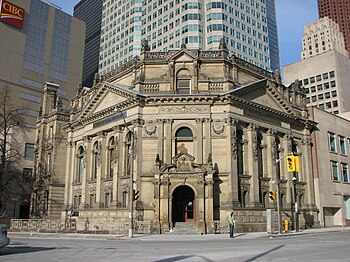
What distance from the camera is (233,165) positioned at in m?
39.6

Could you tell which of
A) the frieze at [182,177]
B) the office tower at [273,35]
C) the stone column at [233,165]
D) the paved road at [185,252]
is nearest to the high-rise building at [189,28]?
the office tower at [273,35]

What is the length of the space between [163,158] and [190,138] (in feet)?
11.9

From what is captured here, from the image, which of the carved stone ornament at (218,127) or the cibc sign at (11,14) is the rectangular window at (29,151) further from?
the carved stone ornament at (218,127)

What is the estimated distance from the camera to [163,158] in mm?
40188

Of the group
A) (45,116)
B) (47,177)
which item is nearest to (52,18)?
(45,116)

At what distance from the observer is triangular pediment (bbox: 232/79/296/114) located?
4319cm

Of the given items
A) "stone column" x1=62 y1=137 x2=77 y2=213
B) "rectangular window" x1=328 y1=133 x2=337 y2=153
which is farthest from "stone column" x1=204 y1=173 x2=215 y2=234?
"rectangular window" x1=328 y1=133 x2=337 y2=153

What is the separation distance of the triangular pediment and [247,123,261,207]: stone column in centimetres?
345

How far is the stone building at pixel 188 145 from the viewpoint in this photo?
38156mm

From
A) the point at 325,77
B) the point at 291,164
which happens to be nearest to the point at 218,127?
the point at 291,164

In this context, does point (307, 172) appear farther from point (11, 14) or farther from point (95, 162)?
point (11, 14)

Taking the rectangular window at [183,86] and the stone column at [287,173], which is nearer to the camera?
the rectangular window at [183,86]

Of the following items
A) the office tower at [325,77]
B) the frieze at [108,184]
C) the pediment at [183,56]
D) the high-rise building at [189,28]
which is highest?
the high-rise building at [189,28]

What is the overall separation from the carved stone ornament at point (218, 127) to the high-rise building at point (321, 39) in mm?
137809
